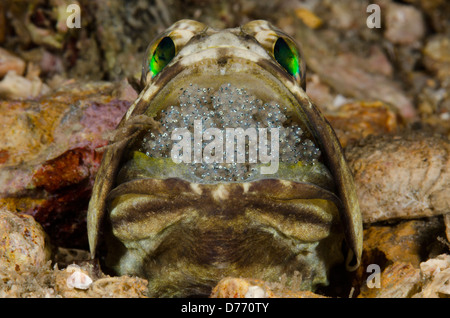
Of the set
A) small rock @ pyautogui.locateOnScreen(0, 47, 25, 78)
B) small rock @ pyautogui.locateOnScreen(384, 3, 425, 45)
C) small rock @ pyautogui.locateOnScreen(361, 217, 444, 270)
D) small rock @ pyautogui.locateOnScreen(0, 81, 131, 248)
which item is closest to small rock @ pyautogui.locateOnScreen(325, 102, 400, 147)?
small rock @ pyautogui.locateOnScreen(361, 217, 444, 270)

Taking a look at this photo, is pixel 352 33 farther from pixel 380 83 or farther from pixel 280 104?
pixel 280 104

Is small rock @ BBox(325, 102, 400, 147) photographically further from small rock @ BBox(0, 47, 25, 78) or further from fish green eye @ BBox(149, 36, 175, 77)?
small rock @ BBox(0, 47, 25, 78)

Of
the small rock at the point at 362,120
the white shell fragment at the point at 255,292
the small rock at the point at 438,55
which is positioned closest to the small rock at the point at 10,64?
the small rock at the point at 362,120

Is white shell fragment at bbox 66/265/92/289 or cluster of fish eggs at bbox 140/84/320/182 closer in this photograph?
white shell fragment at bbox 66/265/92/289

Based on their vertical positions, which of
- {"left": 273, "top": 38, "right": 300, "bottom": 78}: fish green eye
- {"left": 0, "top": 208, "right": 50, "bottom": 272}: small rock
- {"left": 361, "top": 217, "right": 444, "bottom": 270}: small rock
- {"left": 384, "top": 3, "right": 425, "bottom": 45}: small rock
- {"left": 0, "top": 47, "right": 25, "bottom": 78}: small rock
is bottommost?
{"left": 361, "top": 217, "right": 444, "bottom": 270}: small rock

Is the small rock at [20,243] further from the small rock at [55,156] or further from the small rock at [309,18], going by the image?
the small rock at [309,18]
